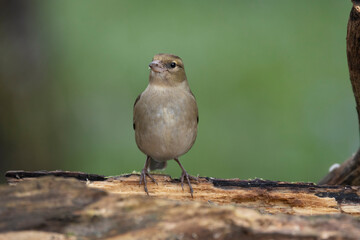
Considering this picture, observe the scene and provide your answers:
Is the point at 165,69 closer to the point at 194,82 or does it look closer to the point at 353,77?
the point at 353,77

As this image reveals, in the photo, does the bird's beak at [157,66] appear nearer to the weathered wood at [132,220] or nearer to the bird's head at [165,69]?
the bird's head at [165,69]

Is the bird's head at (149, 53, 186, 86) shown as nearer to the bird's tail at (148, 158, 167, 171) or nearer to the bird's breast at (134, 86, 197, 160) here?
the bird's breast at (134, 86, 197, 160)

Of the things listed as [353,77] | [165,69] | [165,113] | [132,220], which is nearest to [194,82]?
[165,69]

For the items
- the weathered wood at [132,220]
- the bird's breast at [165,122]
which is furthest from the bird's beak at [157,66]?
the weathered wood at [132,220]

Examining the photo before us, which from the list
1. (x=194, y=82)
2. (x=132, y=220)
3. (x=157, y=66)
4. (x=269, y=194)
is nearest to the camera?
(x=132, y=220)

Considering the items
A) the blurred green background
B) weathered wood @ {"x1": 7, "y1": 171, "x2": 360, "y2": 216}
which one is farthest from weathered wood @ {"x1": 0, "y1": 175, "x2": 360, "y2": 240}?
the blurred green background
